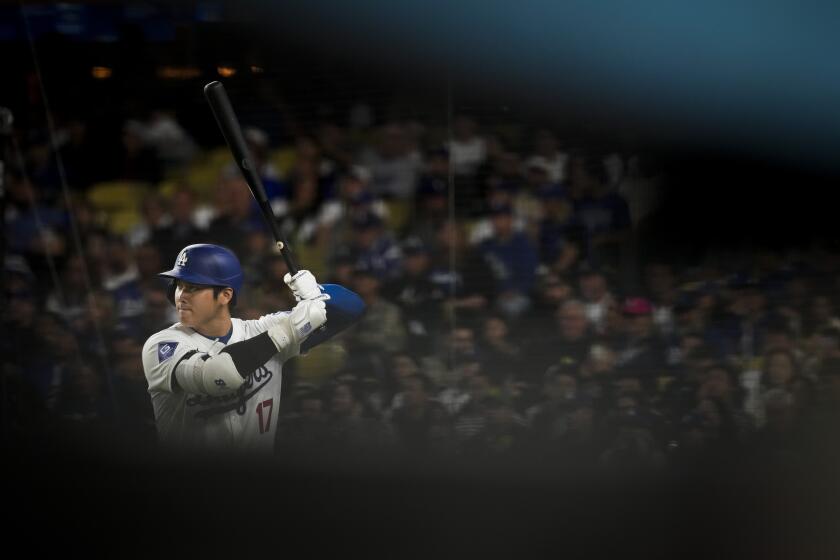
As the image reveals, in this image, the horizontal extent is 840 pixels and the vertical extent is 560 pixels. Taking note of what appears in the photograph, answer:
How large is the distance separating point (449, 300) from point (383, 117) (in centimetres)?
73

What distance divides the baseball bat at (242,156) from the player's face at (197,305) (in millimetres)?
297

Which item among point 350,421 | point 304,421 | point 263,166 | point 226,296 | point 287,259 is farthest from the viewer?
point 263,166

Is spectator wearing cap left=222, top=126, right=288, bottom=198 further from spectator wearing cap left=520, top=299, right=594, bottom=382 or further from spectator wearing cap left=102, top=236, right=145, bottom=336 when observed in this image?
Answer: spectator wearing cap left=520, top=299, right=594, bottom=382

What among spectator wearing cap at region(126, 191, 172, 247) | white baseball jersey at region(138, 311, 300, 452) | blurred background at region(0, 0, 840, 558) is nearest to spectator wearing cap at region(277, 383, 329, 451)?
blurred background at region(0, 0, 840, 558)

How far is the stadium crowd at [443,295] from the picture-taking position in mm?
3674

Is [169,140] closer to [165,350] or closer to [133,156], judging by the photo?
[133,156]

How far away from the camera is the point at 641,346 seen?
149 inches

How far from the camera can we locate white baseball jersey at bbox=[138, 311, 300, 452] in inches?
125

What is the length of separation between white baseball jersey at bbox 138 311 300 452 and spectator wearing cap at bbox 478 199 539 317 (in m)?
0.90

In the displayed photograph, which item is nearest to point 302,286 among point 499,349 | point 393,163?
point 393,163

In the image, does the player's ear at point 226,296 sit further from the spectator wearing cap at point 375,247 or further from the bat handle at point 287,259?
the spectator wearing cap at point 375,247

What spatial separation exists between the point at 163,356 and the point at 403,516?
1.03 m

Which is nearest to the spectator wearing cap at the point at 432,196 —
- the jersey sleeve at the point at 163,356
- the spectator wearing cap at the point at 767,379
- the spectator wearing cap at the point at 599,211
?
the spectator wearing cap at the point at 599,211

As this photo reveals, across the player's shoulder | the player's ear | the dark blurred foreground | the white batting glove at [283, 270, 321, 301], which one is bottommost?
the dark blurred foreground
